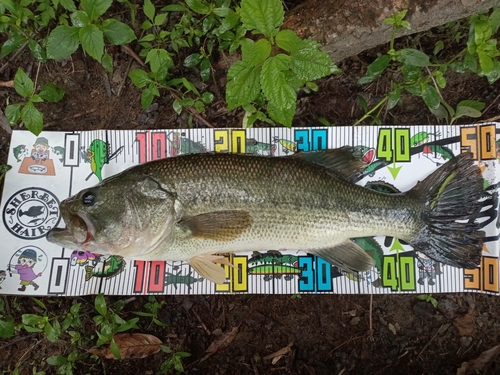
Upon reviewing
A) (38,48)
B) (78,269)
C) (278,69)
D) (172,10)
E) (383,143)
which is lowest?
(78,269)

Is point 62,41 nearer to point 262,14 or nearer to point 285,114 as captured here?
point 262,14

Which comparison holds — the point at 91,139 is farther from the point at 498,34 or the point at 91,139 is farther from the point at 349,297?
the point at 498,34

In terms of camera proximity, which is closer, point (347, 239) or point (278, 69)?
point (278, 69)

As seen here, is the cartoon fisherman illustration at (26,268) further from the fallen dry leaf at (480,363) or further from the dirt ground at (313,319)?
the fallen dry leaf at (480,363)

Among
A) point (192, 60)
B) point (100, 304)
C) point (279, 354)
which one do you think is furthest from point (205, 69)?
point (279, 354)

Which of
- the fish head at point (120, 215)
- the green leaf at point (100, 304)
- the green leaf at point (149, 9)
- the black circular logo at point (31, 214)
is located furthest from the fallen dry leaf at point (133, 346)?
the green leaf at point (149, 9)

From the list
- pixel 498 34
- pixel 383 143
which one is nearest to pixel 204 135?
pixel 383 143
